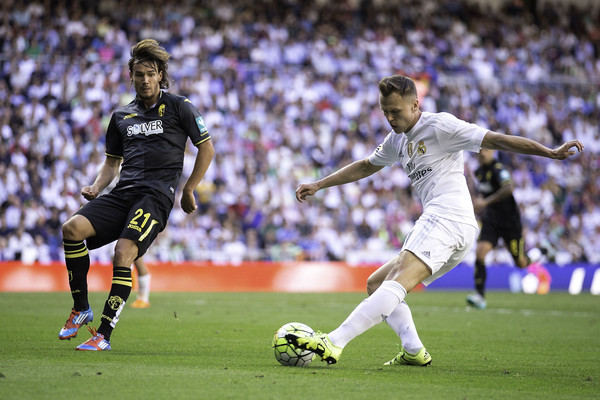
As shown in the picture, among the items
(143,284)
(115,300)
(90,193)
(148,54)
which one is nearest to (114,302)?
(115,300)

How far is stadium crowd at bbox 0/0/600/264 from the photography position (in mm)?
21047

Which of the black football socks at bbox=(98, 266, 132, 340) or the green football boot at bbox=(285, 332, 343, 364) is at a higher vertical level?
the black football socks at bbox=(98, 266, 132, 340)

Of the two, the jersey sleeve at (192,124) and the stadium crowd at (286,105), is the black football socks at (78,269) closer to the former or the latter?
the jersey sleeve at (192,124)

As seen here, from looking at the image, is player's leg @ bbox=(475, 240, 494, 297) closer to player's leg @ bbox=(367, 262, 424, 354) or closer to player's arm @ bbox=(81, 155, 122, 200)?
player's leg @ bbox=(367, 262, 424, 354)

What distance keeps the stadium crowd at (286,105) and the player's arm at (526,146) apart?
48.7ft

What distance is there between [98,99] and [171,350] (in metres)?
15.6

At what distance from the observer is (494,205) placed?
14617mm

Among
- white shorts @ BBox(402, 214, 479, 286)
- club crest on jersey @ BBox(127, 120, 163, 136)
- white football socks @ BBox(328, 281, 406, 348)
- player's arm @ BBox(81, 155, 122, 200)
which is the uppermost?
club crest on jersey @ BBox(127, 120, 163, 136)

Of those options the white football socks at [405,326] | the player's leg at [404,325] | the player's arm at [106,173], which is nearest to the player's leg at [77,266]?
the player's arm at [106,173]

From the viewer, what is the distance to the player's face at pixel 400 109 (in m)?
6.52

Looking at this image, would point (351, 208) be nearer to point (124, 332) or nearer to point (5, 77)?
point (5, 77)

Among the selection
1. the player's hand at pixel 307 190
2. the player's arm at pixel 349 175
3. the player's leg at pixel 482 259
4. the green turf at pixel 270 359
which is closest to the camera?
the green turf at pixel 270 359

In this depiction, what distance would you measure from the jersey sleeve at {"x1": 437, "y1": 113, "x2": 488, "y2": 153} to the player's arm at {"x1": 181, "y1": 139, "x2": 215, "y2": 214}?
6.62 ft

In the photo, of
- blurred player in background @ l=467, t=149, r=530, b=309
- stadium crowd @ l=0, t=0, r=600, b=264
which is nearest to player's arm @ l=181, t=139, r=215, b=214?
blurred player in background @ l=467, t=149, r=530, b=309
